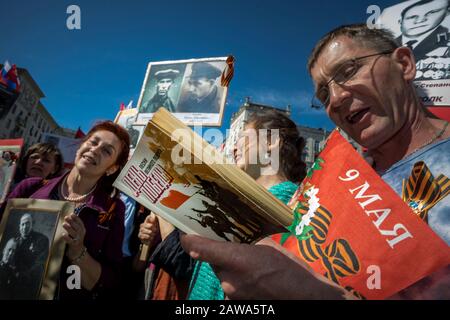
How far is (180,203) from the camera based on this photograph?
0.85 m

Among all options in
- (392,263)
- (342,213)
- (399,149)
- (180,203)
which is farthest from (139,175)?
(399,149)

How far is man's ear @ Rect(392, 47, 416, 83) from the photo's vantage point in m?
1.23

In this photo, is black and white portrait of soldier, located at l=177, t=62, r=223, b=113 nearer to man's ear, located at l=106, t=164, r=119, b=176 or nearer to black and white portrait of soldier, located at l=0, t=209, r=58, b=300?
man's ear, located at l=106, t=164, r=119, b=176

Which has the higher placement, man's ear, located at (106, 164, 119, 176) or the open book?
man's ear, located at (106, 164, 119, 176)

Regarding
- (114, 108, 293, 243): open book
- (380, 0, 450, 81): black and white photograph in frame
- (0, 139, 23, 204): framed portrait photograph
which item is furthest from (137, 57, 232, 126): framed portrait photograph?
(114, 108, 293, 243): open book

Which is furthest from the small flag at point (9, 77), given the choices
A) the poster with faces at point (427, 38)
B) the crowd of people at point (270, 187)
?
the poster with faces at point (427, 38)

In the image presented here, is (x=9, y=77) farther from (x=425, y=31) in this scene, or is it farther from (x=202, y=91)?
(x=425, y=31)

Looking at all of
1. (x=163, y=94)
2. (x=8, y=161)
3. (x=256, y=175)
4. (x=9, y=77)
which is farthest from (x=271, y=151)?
(x=9, y=77)

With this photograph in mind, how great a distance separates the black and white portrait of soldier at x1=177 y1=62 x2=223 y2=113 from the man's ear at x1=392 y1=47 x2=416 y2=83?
2.30m

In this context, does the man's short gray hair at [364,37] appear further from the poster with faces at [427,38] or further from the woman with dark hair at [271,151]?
the woman with dark hair at [271,151]

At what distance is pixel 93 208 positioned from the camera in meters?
2.01
